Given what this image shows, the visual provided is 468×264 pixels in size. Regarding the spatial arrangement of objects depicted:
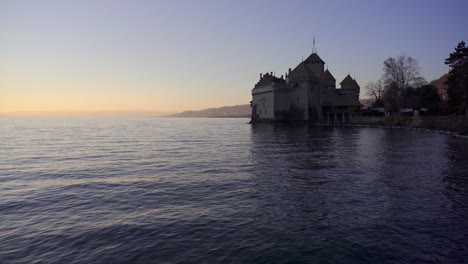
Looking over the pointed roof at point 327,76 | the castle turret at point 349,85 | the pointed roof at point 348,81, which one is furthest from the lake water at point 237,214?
the pointed roof at point 348,81

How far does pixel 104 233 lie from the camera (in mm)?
8344

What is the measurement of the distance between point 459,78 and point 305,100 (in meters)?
30.9

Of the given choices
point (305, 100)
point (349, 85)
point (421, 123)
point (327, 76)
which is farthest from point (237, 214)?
point (349, 85)

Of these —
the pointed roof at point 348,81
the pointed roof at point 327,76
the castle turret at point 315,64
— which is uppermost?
the castle turret at point 315,64

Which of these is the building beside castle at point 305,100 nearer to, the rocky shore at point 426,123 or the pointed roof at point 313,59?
the pointed roof at point 313,59

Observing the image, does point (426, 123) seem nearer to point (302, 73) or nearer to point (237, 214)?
point (302, 73)

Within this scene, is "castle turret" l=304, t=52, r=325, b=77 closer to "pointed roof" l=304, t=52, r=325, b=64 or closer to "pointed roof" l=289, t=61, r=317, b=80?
"pointed roof" l=304, t=52, r=325, b=64

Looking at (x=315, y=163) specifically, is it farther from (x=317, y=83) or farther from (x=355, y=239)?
(x=317, y=83)

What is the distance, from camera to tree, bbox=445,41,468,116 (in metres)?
44.6

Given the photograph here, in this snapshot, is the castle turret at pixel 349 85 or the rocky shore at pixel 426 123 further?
the castle turret at pixel 349 85

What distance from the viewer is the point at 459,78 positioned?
1781 inches

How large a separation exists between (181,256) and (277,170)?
11.1 metres

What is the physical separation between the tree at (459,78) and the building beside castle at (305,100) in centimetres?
2461

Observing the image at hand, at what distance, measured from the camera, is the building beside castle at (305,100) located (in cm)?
7269
